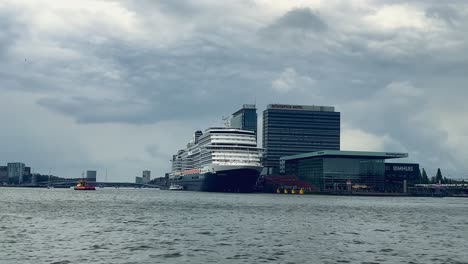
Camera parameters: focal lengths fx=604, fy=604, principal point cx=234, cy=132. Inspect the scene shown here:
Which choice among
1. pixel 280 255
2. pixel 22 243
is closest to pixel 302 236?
A: pixel 280 255

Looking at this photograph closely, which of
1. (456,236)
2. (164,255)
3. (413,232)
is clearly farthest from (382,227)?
(164,255)

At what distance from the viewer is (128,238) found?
6000 cm

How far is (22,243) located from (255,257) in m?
22.2

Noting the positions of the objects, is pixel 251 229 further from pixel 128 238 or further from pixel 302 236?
pixel 128 238

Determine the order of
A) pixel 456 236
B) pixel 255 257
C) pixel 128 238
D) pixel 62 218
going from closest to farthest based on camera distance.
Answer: pixel 255 257, pixel 128 238, pixel 456 236, pixel 62 218

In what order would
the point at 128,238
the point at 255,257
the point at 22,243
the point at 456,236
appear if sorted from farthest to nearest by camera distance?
the point at 456,236
the point at 128,238
the point at 22,243
the point at 255,257

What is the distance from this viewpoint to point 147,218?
88.4 meters

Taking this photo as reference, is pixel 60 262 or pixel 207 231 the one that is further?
pixel 207 231

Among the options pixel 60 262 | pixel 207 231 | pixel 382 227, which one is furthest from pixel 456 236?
pixel 60 262

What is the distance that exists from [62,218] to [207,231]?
92.1ft

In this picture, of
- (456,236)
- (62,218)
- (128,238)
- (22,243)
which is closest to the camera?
(22,243)

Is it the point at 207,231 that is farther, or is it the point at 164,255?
the point at 207,231

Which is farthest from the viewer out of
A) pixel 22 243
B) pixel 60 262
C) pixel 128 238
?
Result: pixel 128 238

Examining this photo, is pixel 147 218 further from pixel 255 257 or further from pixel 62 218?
pixel 255 257
